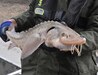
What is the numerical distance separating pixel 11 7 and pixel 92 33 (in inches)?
438

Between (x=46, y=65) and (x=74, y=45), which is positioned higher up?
(x=74, y=45)

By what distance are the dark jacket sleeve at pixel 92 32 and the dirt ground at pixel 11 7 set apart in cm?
934

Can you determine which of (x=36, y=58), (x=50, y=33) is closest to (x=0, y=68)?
(x=36, y=58)

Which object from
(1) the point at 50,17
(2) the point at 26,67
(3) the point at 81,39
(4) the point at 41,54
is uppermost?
(3) the point at 81,39

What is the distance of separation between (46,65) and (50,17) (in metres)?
0.45

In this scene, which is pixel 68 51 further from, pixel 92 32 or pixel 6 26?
pixel 6 26

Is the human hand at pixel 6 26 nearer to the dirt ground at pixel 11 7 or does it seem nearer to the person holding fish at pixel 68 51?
the person holding fish at pixel 68 51

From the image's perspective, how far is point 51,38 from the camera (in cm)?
262

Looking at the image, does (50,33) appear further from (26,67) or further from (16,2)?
(16,2)

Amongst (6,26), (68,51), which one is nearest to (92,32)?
(68,51)

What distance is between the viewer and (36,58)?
3.18 metres

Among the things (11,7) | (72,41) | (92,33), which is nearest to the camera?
(72,41)

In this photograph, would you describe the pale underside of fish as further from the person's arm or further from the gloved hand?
the gloved hand

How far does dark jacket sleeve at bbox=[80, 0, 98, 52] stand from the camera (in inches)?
113
